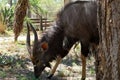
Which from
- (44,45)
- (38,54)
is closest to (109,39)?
(44,45)

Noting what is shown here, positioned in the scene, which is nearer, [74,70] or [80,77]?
[80,77]

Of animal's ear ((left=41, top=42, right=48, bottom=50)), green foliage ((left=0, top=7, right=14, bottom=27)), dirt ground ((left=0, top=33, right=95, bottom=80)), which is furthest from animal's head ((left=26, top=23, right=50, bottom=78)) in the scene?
green foliage ((left=0, top=7, right=14, bottom=27))

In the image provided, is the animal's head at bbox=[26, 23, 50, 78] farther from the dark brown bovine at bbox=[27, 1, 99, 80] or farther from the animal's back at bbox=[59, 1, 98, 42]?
the animal's back at bbox=[59, 1, 98, 42]

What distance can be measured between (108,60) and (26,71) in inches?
188

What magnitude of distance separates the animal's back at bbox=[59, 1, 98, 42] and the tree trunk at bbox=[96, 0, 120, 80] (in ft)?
11.9

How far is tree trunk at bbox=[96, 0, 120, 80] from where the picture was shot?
13.7 feet

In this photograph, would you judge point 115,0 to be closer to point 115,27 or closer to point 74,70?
point 115,27

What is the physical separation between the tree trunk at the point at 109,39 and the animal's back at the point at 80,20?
363cm

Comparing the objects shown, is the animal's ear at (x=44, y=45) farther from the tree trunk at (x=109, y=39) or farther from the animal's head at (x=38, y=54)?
the tree trunk at (x=109, y=39)

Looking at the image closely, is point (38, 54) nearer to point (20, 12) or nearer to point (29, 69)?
point (29, 69)

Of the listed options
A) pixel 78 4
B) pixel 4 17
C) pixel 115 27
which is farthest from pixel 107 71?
pixel 4 17

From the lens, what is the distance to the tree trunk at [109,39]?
13.7ft

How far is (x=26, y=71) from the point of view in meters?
8.80

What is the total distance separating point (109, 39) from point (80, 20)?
395 centimetres
